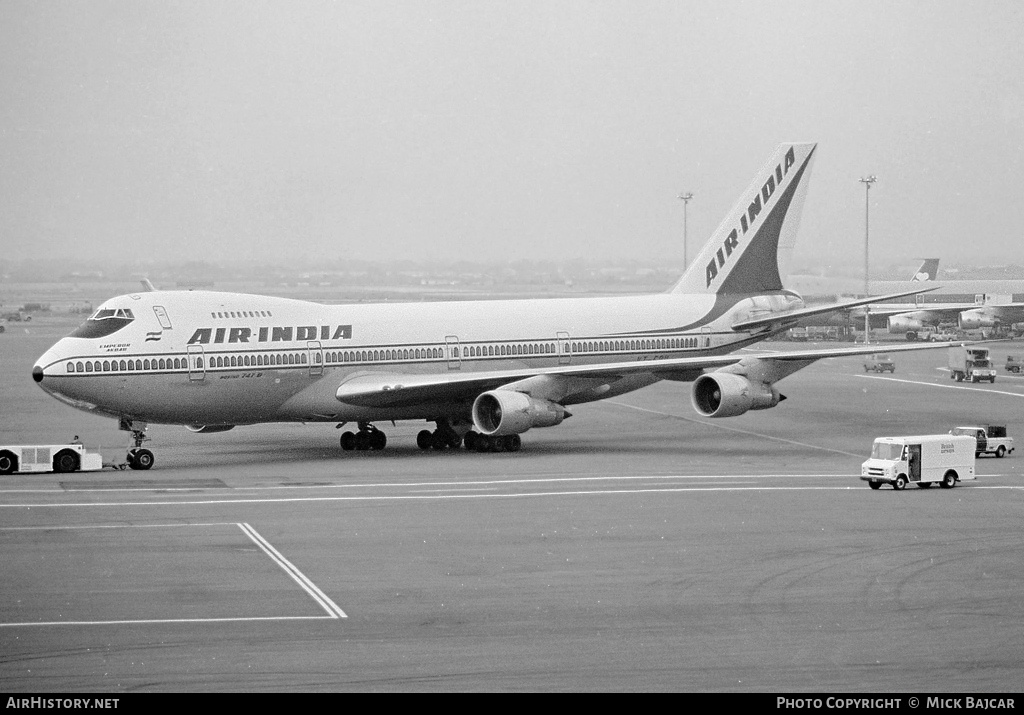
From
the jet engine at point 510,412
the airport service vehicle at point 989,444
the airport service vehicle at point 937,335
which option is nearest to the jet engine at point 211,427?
the jet engine at point 510,412

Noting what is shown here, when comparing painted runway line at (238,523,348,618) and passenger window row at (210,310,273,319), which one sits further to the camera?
passenger window row at (210,310,273,319)

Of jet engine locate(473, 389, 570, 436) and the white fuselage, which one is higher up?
the white fuselage

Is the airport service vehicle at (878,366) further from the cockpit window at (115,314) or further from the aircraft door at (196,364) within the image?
the cockpit window at (115,314)

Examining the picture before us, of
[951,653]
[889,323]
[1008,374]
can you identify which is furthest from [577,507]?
[889,323]

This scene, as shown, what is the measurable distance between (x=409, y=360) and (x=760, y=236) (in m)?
14.2

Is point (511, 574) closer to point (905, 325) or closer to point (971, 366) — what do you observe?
point (971, 366)

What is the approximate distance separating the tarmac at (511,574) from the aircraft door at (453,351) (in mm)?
3312

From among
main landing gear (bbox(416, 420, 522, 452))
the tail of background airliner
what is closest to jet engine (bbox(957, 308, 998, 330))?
the tail of background airliner

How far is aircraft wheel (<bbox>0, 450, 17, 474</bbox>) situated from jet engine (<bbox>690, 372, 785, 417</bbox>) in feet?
61.7

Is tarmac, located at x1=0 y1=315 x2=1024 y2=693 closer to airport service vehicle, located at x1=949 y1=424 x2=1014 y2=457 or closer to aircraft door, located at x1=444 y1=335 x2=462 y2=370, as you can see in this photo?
airport service vehicle, located at x1=949 y1=424 x2=1014 y2=457

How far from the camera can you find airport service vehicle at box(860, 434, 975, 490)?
105 ft

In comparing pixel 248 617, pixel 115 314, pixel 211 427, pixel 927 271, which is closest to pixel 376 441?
pixel 211 427

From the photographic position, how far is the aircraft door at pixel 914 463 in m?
32.3
